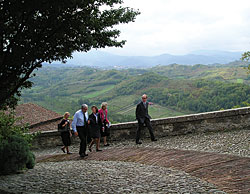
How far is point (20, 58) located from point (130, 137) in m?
6.66

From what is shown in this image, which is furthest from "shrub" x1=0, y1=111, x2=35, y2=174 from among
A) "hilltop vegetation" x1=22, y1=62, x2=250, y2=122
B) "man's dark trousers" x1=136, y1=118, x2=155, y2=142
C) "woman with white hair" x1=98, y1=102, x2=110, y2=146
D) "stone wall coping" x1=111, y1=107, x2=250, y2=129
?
"hilltop vegetation" x1=22, y1=62, x2=250, y2=122

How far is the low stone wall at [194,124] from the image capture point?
32.9ft

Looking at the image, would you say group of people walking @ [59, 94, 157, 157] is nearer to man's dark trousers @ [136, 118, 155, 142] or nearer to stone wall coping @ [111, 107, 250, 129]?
man's dark trousers @ [136, 118, 155, 142]

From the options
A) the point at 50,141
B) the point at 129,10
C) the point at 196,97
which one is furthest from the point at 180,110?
the point at 129,10

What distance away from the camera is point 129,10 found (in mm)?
6465

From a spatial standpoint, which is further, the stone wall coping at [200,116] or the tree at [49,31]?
the stone wall coping at [200,116]

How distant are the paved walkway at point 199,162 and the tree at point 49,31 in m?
3.32

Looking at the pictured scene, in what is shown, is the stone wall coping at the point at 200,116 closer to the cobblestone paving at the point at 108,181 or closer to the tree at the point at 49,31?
the cobblestone paving at the point at 108,181

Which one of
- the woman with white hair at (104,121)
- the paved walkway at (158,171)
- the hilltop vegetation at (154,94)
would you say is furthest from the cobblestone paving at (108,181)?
the hilltop vegetation at (154,94)

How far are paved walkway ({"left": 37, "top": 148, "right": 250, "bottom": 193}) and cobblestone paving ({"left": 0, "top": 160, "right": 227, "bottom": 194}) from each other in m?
0.27

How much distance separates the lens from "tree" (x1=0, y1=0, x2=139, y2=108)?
17.4ft

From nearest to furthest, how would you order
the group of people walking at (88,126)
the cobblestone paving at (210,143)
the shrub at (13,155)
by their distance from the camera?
the shrub at (13,155) → the cobblestone paving at (210,143) → the group of people walking at (88,126)

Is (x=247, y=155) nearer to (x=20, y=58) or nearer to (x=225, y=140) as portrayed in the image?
(x=225, y=140)

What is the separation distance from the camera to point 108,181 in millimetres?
6227
